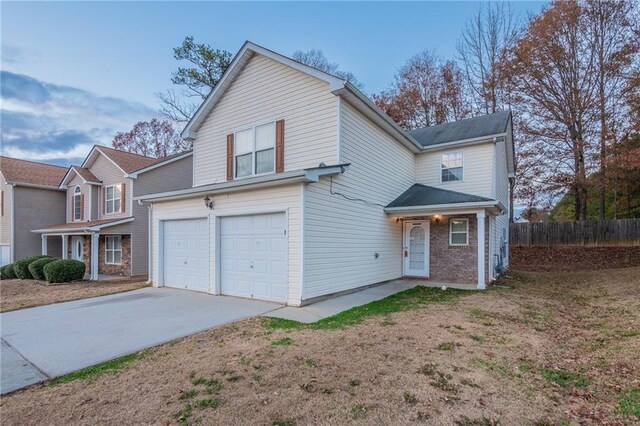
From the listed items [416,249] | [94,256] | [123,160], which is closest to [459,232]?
[416,249]

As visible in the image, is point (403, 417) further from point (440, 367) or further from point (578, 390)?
point (578, 390)

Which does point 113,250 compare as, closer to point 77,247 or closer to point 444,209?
point 77,247

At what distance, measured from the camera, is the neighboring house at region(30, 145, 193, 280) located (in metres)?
16.3

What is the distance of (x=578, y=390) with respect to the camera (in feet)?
12.2

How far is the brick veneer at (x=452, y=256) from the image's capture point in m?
11.5

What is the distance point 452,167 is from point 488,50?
1494 centimetres

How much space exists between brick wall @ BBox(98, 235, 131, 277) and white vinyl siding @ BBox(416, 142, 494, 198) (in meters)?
14.6

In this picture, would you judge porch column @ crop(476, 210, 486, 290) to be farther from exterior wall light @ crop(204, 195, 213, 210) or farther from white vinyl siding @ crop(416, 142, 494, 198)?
exterior wall light @ crop(204, 195, 213, 210)

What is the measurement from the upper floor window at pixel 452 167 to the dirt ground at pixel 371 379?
25.4 ft

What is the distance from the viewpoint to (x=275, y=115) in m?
10.5

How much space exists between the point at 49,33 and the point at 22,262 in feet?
36.4

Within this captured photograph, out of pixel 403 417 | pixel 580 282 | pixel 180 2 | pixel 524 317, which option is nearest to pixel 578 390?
pixel 403 417

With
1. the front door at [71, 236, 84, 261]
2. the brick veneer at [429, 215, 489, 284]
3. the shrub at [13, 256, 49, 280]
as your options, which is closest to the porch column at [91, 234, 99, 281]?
the shrub at [13, 256, 49, 280]

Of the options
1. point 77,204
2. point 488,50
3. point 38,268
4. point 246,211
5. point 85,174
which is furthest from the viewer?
point 488,50
